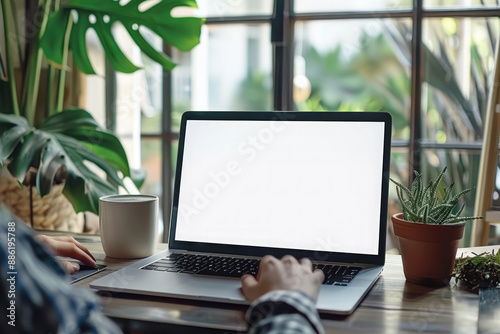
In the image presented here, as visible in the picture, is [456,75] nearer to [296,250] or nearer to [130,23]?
[130,23]

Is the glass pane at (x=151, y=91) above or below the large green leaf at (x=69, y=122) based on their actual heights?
above

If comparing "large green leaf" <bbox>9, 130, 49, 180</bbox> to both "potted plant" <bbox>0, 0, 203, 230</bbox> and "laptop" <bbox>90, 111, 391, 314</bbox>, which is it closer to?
"potted plant" <bbox>0, 0, 203, 230</bbox>

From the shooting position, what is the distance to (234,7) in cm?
236

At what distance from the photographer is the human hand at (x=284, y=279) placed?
0.66m

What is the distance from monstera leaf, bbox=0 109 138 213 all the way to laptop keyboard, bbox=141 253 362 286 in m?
0.53

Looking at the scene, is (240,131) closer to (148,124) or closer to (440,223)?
(440,223)

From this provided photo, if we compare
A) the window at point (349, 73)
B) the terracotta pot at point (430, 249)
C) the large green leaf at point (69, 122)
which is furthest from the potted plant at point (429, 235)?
the window at point (349, 73)

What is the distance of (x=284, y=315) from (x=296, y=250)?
38 centimetres

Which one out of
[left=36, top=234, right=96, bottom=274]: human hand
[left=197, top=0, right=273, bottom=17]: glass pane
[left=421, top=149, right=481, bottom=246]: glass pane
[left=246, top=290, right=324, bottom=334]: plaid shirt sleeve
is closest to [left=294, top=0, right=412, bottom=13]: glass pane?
[left=197, top=0, right=273, bottom=17]: glass pane

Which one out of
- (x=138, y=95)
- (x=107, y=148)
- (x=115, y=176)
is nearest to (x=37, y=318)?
(x=115, y=176)

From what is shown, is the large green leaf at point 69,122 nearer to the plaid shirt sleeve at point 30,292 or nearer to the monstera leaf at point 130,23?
the monstera leaf at point 130,23

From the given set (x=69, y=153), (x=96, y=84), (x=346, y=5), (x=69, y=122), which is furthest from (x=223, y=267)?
(x=96, y=84)

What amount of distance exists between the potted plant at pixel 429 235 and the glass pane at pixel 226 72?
59.5 inches

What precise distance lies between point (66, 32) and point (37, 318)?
1.57 m
